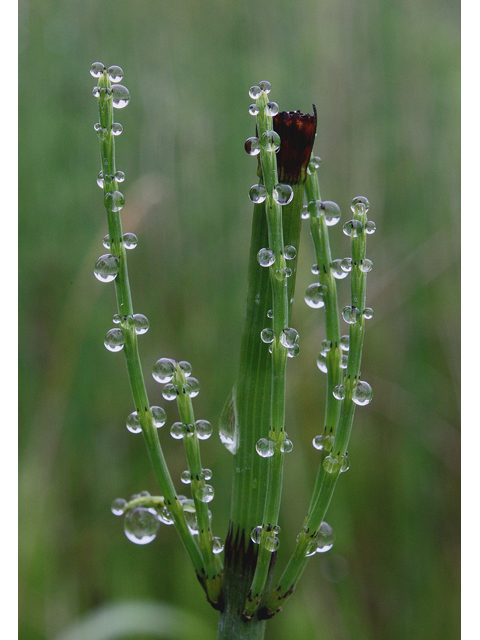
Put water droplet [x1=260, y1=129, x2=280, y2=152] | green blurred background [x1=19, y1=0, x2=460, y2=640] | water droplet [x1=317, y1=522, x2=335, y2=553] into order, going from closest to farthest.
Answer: water droplet [x1=260, y1=129, x2=280, y2=152]
water droplet [x1=317, y1=522, x2=335, y2=553]
green blurred background [x1=19, y1=0, x2=460, y2=640]

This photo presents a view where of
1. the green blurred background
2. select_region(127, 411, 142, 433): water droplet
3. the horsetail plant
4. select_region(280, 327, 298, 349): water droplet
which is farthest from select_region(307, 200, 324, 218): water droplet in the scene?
the green blurred background

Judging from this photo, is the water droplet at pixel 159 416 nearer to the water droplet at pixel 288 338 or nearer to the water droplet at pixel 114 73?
the water droplet at pixel 288 338

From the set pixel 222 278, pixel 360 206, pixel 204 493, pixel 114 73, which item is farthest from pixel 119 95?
pixel 222 278

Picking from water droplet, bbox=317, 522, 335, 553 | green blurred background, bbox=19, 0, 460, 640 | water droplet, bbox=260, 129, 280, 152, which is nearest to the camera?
water droplet, bbox=260, 129, 280, 152

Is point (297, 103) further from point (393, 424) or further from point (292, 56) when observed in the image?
point (393, 424)

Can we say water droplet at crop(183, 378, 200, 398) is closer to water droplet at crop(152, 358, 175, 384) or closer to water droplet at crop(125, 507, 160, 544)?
water droplet at crop(152, 358, 175, 384)

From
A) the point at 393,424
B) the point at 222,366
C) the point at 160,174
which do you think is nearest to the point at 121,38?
the point at 160,174
